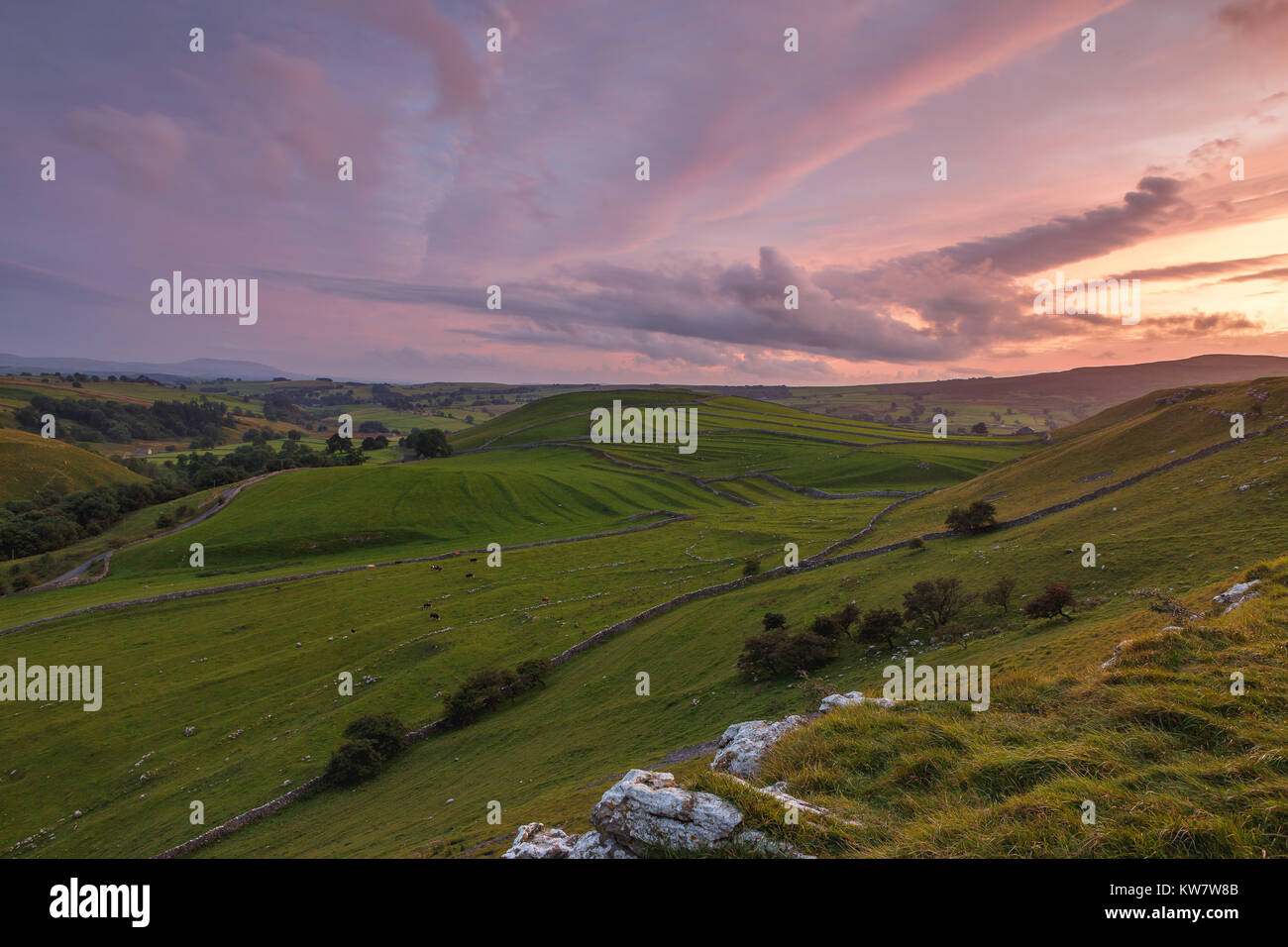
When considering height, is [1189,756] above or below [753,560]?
above

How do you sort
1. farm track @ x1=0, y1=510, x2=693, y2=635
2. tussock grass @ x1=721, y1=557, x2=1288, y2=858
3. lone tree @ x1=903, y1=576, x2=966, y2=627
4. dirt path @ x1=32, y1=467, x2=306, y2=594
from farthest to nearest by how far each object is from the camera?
dirt path @ x1=32, y1=467, x2=306, y2=594, farm track @ x1=0, y1=510, x2=693, y2=635, lone tree @ x1=903, y1=576, x2=966, y2=627, tussock grass @ x1=721, y1=557, x2=1288, y2=858

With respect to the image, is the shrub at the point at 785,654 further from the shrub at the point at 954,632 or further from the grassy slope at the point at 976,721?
the shrub at the point at 954,632

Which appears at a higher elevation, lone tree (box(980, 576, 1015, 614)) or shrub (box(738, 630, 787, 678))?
lone tree (box(980, 576, 1015, 614))

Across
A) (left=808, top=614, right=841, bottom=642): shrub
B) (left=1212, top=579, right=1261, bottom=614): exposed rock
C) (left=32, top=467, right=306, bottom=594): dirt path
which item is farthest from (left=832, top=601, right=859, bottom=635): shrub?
(left=32, top=467, right=306, bottom=594): dirt path

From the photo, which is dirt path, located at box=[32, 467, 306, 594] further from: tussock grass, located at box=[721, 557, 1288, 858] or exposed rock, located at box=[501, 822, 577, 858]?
tussock grass, located at box=[721, 557, 1288, 858]
